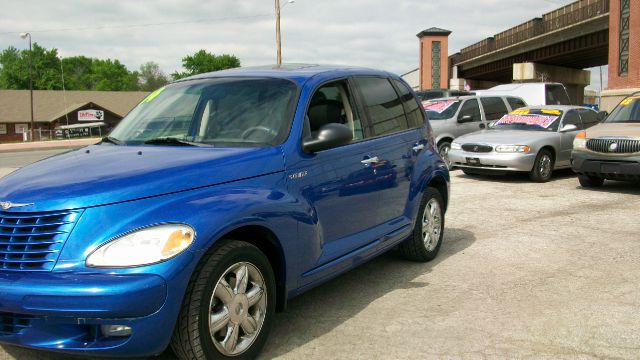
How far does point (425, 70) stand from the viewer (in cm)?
5684

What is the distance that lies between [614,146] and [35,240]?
9.28 metres

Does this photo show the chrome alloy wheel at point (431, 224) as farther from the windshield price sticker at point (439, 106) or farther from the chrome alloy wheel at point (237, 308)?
the windshield price sticker at point (439, 106)

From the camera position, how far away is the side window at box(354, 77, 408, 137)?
197 inches

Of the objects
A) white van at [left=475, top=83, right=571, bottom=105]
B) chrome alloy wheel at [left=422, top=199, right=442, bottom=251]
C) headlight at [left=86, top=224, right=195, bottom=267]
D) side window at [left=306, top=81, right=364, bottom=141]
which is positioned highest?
white van at [left=475, top=83, right=571, bottom=105]

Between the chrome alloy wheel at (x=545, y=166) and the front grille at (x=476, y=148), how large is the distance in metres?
1.02

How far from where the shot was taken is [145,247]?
3.01 metres

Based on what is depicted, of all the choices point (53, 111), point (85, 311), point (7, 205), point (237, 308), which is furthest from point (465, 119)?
point (53, 111)

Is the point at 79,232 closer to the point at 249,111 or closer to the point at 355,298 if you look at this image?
the point at 249,111

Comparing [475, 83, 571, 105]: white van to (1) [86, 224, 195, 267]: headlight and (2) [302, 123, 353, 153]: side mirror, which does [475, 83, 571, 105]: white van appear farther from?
(1) [86, 224, 195, 267]: headlight

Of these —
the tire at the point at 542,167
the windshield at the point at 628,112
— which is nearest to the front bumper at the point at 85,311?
the windshield at the point at 628,112

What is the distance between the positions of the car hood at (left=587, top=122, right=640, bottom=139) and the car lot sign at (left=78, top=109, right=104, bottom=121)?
62526 millimetres

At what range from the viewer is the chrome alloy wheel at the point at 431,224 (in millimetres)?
5836

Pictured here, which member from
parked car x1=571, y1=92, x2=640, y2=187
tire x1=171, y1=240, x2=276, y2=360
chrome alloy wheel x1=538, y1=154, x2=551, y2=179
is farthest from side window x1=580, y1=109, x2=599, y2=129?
tire x1=171, y1=240, x2=276, y2=360

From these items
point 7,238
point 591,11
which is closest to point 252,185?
point 7,238
